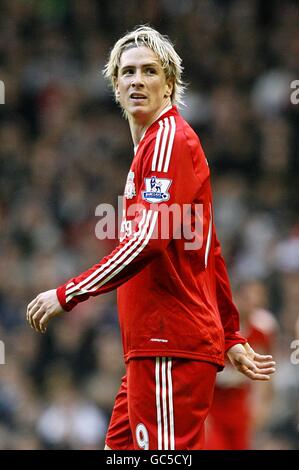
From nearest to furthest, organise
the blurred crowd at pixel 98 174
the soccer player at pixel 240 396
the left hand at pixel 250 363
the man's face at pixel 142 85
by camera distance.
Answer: the man's face at pixel 142 85 → the left hand at pixel 250 363 → the soccer player at pixel 240 396 → the blurred crowd at pixel 98 174

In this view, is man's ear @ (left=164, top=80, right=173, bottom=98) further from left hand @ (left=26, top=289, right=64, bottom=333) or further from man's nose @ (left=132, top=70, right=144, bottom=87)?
left hand @ (left=26, top=289, right=64, bottom=333)

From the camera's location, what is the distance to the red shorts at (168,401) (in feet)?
13.1

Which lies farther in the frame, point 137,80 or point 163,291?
point 137,80

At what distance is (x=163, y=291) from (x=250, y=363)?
1.79 feet

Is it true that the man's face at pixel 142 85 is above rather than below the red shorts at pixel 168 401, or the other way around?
above

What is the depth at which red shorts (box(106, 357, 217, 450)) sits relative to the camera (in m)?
3.98

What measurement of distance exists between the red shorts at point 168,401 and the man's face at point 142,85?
0.95 meters

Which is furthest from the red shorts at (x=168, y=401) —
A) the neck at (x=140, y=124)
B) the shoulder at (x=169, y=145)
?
the neck at (x=140, y=124)

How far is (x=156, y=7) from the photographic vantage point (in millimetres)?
11719

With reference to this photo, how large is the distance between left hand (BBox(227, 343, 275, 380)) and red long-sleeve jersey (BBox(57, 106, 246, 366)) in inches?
8.1

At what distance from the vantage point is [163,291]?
159 inches

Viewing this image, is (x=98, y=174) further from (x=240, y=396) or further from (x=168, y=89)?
(x=168, y=89)

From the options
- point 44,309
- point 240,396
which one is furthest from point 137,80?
point 240,396

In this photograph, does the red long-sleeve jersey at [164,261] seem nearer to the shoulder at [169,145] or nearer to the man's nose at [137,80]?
the shoulder at [169,145]
